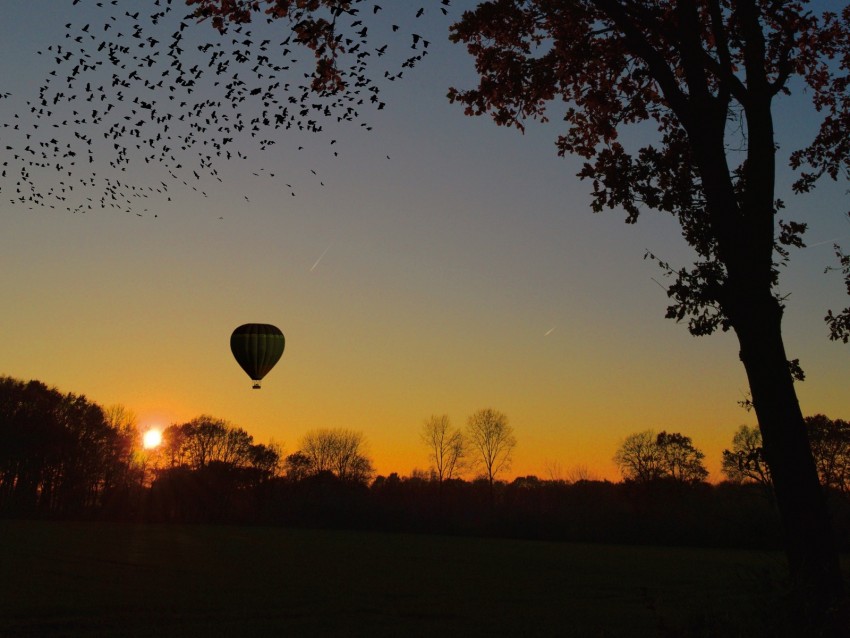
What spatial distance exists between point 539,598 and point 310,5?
1698 cm

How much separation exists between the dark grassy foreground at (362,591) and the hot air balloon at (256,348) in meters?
8.93

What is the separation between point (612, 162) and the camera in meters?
10.3

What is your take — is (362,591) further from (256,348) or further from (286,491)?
(286,491)

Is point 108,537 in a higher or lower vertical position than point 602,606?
higher

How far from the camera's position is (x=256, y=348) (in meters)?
37.4

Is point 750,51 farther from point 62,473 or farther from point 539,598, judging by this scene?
point 62,473

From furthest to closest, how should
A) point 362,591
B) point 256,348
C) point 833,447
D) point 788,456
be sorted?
point 833,447 < point 256,348 < point 362,591 < point 788,456

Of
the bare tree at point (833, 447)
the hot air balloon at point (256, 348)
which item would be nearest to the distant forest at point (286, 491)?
the bare tree at point (833, 447)

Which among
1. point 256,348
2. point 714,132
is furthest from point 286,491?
point 714,132

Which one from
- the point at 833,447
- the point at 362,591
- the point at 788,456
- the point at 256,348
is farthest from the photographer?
the point at 833,447

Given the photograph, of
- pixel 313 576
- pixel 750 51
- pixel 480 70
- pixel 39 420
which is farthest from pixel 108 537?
pixel 750 51

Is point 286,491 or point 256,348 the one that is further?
point 286,491

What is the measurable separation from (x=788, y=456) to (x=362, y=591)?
49.3 ft

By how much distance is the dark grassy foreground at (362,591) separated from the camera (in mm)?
12789
